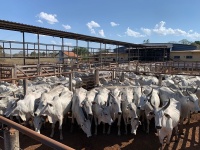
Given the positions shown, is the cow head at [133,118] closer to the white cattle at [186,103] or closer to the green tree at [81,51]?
the white cattle at [186,103]

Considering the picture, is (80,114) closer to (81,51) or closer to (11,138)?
(11,138)

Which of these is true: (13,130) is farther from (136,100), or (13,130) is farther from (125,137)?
(136,100)

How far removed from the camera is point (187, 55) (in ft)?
117

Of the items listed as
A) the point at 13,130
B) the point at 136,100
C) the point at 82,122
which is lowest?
the point at 82,122

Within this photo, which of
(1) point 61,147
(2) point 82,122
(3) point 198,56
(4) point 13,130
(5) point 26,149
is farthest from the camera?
(3) point 198,56

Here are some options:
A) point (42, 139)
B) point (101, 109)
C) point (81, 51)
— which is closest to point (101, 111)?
point (101, 109)

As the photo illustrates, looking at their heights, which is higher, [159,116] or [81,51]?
[81,51]

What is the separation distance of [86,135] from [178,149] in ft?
8.25

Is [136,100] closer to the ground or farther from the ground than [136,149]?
farther from the ground

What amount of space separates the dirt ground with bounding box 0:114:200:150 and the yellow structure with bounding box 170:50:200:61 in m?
30.6

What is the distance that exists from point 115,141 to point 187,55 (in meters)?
32.9

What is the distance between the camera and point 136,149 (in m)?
5.82

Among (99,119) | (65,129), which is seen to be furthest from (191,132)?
(65,129)

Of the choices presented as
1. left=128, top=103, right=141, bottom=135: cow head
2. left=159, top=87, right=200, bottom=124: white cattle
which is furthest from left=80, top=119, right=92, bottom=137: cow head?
left=159, top=87, right=200, bottom=124: white cattle
